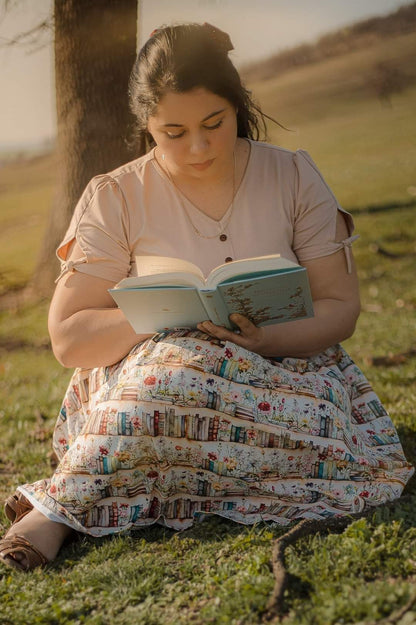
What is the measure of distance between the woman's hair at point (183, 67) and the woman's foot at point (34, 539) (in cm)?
167

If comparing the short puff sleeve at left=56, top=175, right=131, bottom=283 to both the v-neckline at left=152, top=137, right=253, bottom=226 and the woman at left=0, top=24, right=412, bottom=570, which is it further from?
the v-neckline at left=152, top=137, right=253, bottom=226

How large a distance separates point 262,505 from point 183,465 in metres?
0.36

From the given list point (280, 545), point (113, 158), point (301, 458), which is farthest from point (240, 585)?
point (113, 158)

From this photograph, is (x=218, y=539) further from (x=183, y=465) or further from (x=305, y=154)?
Result: (x=305, y=154)

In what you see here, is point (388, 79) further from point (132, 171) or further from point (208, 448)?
point (208, 448)

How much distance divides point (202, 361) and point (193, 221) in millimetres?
755

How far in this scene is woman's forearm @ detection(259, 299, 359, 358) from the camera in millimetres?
3070

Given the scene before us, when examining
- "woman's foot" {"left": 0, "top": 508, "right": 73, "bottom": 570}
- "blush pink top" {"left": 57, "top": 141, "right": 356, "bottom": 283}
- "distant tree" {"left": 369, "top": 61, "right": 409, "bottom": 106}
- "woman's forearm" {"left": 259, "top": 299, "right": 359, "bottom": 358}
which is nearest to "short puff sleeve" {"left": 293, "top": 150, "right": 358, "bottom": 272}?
"blush pink top" {"left": 57, "top": 141, "right": 356, "bottom": 283}

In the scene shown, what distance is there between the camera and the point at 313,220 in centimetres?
327

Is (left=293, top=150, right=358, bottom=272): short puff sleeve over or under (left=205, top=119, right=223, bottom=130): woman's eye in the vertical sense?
under

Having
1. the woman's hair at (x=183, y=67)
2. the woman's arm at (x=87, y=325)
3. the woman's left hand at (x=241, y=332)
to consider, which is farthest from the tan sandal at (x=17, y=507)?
the woman's hair at (x=183, y=67)

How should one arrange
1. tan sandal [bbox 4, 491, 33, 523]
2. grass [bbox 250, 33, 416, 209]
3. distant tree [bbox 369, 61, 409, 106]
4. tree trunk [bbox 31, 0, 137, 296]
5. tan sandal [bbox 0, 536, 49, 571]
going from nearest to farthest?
1. tan sandal [bbox 0, 536, 49, 571]
2. tan sandal [bbox 4, 491, 33, 523]
3. tree trunk [bbox 31, 0, 137, 296]
4. grass [bbox 250, 33, 416, 209]
5. distant tree [bbox 369, 61, 409, 106]

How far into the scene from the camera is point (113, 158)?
4.87 meters

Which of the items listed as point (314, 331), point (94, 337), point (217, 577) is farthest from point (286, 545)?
point (94, 337)
